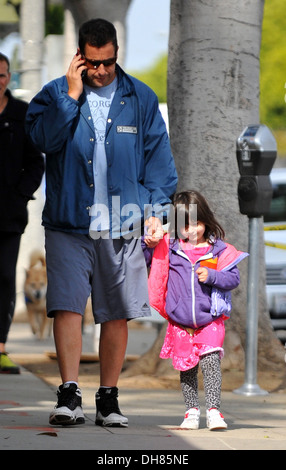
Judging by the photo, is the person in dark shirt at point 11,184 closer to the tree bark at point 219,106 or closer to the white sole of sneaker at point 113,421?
the tree bark at point 219,106

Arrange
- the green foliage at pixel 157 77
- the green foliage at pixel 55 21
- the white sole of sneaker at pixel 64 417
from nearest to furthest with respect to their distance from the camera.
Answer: the white sole of sneaker at pixel 64 417 < the green foliage at pixel 55 21 < the green foliage at pixel 157 77

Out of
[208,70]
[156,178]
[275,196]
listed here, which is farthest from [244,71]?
[275,196]

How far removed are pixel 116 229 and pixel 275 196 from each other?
380 inches

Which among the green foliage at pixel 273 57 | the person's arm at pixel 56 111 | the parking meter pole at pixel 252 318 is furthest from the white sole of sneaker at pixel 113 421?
the green foliage at pixel 273 57

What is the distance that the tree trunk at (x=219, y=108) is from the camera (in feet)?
28.6

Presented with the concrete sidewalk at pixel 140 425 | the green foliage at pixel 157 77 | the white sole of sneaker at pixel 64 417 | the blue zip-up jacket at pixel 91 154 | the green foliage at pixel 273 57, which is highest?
the green foliage at pixel 157 77

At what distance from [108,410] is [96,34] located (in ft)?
6.10

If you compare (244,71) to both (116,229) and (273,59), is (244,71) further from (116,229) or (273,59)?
(273,59)

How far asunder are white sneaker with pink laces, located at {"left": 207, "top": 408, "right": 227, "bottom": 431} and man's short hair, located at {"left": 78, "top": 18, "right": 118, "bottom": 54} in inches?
73.5

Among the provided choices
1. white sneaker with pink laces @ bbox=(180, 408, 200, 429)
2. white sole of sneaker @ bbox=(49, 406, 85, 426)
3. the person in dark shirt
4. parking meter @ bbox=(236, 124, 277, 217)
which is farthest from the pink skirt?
the person in dark shirt

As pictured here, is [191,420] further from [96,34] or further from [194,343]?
[96,34]

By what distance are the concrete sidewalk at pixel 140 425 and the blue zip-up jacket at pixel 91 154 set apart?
1.00 metres

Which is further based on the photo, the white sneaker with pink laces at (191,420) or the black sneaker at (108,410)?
the white sneaker with pink laces at (191,420)

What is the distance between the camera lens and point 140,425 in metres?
6.28
